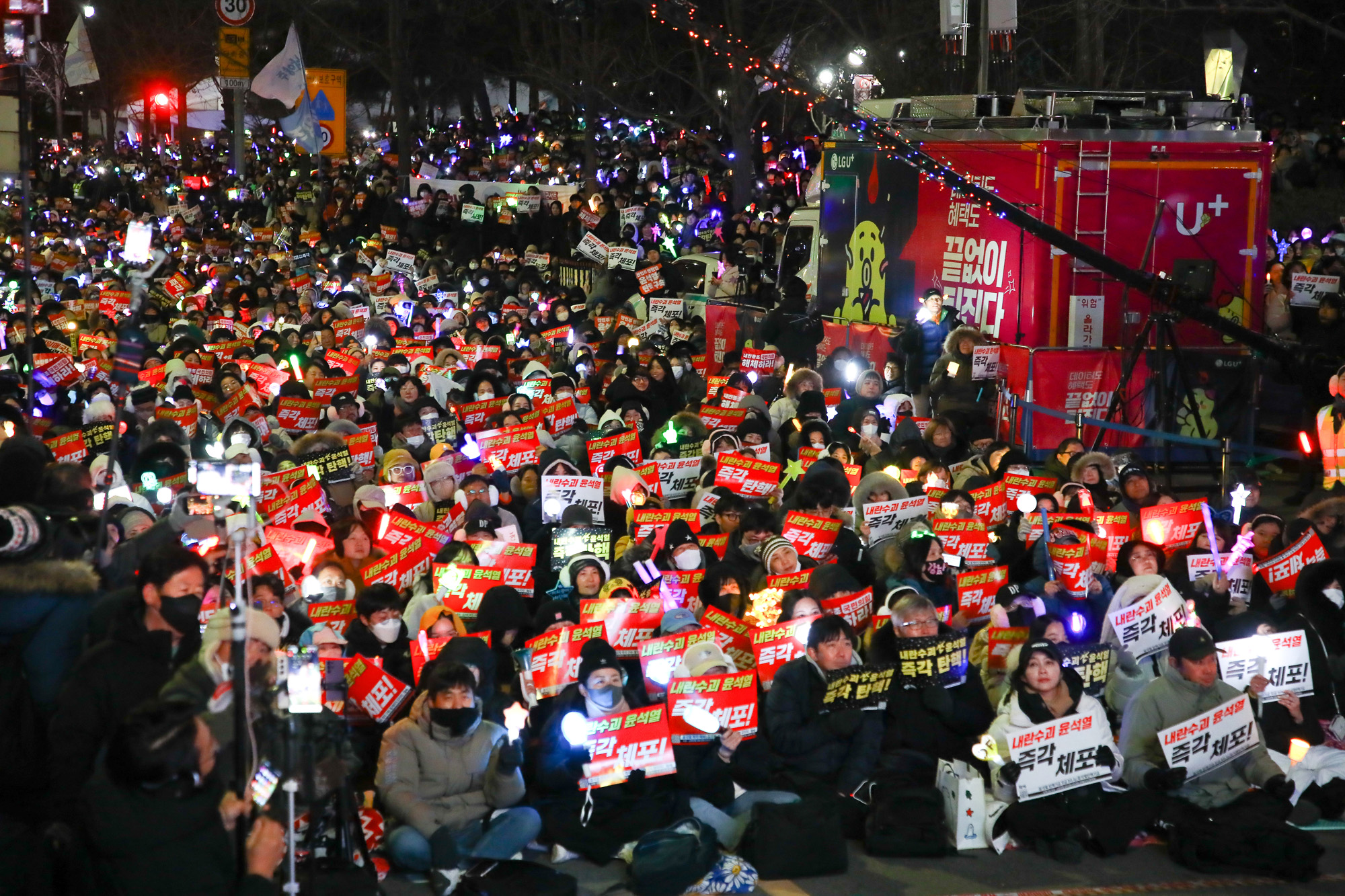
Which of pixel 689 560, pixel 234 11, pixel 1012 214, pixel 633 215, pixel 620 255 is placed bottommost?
pixel 689 560

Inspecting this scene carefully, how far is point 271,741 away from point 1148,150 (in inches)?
475

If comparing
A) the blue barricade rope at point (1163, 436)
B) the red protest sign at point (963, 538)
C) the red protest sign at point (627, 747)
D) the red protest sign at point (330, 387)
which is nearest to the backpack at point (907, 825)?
the red protest sign at point (627, 747)

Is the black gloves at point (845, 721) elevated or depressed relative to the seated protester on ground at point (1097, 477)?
depressed

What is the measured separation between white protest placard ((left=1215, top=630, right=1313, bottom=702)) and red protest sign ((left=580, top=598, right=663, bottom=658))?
292cm

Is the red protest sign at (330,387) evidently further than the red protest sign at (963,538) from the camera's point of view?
Yes

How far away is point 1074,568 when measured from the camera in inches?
367

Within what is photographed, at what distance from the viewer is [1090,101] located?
15.3 meters

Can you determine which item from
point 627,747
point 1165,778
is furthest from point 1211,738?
point 627,747

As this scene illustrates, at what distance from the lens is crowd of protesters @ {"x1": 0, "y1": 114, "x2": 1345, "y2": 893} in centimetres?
542

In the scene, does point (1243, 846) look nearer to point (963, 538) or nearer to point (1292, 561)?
point (1292, 561)

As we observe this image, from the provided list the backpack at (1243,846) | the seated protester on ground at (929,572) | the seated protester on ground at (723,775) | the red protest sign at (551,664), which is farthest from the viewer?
the seated protester on ground at (929,572)

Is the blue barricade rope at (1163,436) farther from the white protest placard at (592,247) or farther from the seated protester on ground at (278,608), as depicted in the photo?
the white protest placard at (592,247)

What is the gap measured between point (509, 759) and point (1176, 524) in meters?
4.91

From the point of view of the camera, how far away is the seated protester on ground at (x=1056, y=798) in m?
7.27
